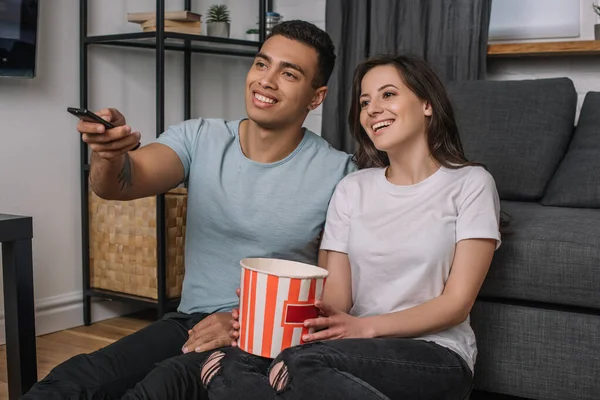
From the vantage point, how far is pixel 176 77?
2885 millimetres

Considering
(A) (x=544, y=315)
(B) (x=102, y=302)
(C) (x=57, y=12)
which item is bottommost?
(B) (x=102, y=302)

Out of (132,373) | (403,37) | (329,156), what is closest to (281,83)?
(329,156)

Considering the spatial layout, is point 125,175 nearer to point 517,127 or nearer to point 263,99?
point 263,99

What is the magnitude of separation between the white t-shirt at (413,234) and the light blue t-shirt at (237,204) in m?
0.10

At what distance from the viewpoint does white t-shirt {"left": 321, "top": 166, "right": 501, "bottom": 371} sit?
1.43m

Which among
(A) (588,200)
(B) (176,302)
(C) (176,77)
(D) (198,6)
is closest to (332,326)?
(A) (588,200)

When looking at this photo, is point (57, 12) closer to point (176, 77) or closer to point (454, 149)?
point (176, 77)

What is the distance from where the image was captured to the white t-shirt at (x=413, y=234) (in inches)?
56.2

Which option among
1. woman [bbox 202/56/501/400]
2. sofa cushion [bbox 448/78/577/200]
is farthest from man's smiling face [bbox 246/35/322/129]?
sofa cushion [bbox 448/78/577/200]

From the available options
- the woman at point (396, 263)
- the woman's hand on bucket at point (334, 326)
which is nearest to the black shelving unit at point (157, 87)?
the woman at point (396, 263)

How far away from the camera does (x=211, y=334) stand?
1465mm

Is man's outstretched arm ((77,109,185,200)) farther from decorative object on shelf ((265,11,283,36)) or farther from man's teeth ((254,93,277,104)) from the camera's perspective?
decorative object on shelf ((265,11,283,36))

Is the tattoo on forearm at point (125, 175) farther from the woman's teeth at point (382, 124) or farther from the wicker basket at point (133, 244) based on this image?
the wicker basket at point (133, 244)

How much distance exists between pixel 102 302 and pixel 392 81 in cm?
153
